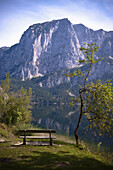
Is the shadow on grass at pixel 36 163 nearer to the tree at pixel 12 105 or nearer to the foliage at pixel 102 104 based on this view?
the foliage at pixel 102 104

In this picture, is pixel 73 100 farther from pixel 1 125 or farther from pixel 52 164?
pixel 1 125

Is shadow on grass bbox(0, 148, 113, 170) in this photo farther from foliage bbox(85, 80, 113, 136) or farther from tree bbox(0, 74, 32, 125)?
tree bbox(0, 74, 32, 125)

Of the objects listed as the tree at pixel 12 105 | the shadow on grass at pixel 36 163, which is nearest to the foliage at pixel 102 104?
the shadow on grass at pixel 36 163

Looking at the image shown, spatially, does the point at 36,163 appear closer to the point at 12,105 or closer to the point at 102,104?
the point at 102,104

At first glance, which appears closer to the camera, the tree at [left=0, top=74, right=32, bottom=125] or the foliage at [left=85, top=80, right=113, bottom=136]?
→ the foliage at [left=85, top=80, right=113, bottom=136]

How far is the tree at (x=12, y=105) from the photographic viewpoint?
25.3 metres

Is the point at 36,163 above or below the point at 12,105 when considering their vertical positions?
below

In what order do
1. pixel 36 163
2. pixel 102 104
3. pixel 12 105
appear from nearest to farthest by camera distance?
pixel 36 163 < pixel 102 104 < pixel 12 105

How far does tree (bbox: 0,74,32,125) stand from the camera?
25328mm

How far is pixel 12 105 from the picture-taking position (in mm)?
26328

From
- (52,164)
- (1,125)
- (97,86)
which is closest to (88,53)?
(97,86)

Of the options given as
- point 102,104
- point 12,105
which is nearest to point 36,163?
point 102,104

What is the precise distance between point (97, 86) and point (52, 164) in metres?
8.30

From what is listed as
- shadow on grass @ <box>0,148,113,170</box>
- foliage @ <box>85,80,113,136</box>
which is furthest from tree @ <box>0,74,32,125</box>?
shadow on grass @ <box>0,148,113,170</box>
